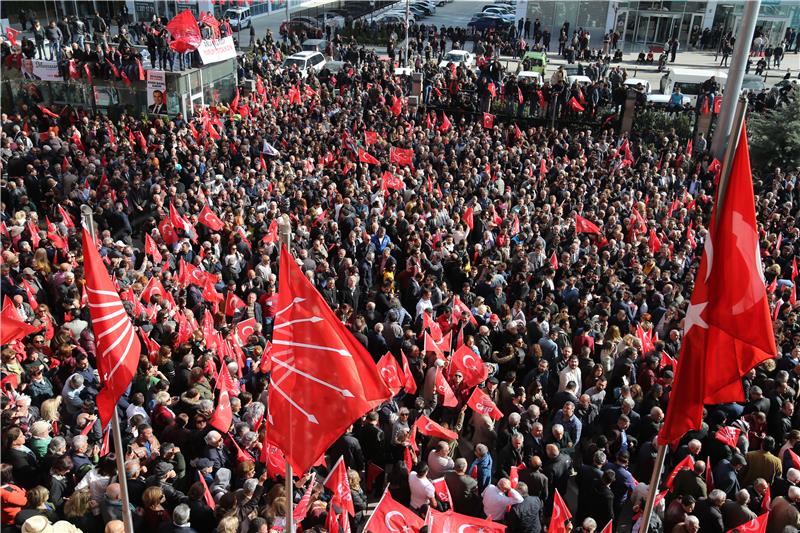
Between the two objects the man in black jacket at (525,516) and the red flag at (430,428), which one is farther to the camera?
the red flag at (430,428)

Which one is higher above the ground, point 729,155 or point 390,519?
point 729,155

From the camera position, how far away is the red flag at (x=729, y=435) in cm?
754

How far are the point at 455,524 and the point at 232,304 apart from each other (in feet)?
17.2

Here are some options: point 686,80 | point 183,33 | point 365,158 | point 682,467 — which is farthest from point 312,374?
point 686,80

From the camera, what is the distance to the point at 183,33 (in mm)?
21547

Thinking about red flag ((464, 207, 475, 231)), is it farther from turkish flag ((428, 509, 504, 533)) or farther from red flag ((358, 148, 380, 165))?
turkish flag ((428, 509, 504, 533))

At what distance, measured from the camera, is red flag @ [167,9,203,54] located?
70.2 feet

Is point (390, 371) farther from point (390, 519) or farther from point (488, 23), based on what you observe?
point (488, 23)

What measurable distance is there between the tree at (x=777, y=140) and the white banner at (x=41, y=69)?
2097cm

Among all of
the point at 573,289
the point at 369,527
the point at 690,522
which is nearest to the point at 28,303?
the point at 369,527

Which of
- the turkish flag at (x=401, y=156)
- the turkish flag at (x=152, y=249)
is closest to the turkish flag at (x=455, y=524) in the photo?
the turkish flag at (x=152, y=249)

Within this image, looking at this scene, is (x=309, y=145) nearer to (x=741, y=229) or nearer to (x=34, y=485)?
(x=34, y=485)

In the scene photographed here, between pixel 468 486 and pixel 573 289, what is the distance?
15.3 ft

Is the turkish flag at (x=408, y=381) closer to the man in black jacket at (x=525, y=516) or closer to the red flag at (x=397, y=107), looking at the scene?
the man in black jacket at (x=525, y=516)
